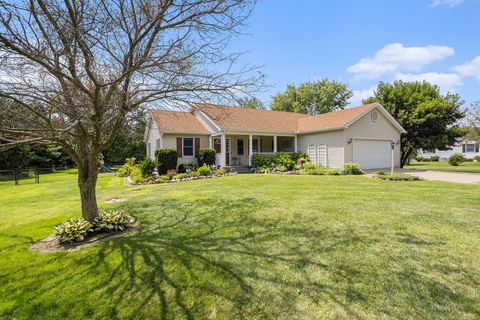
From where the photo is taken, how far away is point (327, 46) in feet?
33.4

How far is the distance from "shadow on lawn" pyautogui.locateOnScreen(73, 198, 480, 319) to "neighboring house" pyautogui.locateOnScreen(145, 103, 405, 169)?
38.8 feet

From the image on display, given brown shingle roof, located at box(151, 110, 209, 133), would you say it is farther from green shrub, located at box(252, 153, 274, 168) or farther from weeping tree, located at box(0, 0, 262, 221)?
weeping tree, located at box(0, 0, 262, 221)

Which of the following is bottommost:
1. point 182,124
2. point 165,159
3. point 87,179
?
point 87,179

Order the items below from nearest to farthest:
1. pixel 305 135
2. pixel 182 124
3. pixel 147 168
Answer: pixel 147 168
pixel 182 124
pixel 305 135

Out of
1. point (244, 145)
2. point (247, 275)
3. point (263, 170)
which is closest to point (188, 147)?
point (244, 145)

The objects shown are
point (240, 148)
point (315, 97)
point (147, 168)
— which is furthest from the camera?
point (315, 97)

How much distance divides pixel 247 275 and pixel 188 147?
50.0 feet

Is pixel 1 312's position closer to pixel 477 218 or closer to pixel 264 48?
pixel 264 48

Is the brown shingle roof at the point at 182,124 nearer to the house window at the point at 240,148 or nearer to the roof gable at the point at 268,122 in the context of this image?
the roof gable at the point at 268,122

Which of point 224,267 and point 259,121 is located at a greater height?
point 259,121

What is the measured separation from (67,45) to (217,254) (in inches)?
147

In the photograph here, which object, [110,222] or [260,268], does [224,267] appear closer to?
[260,268]

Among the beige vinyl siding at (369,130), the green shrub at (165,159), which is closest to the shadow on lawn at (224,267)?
the green shrub at (165,159)

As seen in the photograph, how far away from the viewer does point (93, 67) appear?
4254 millimetres
